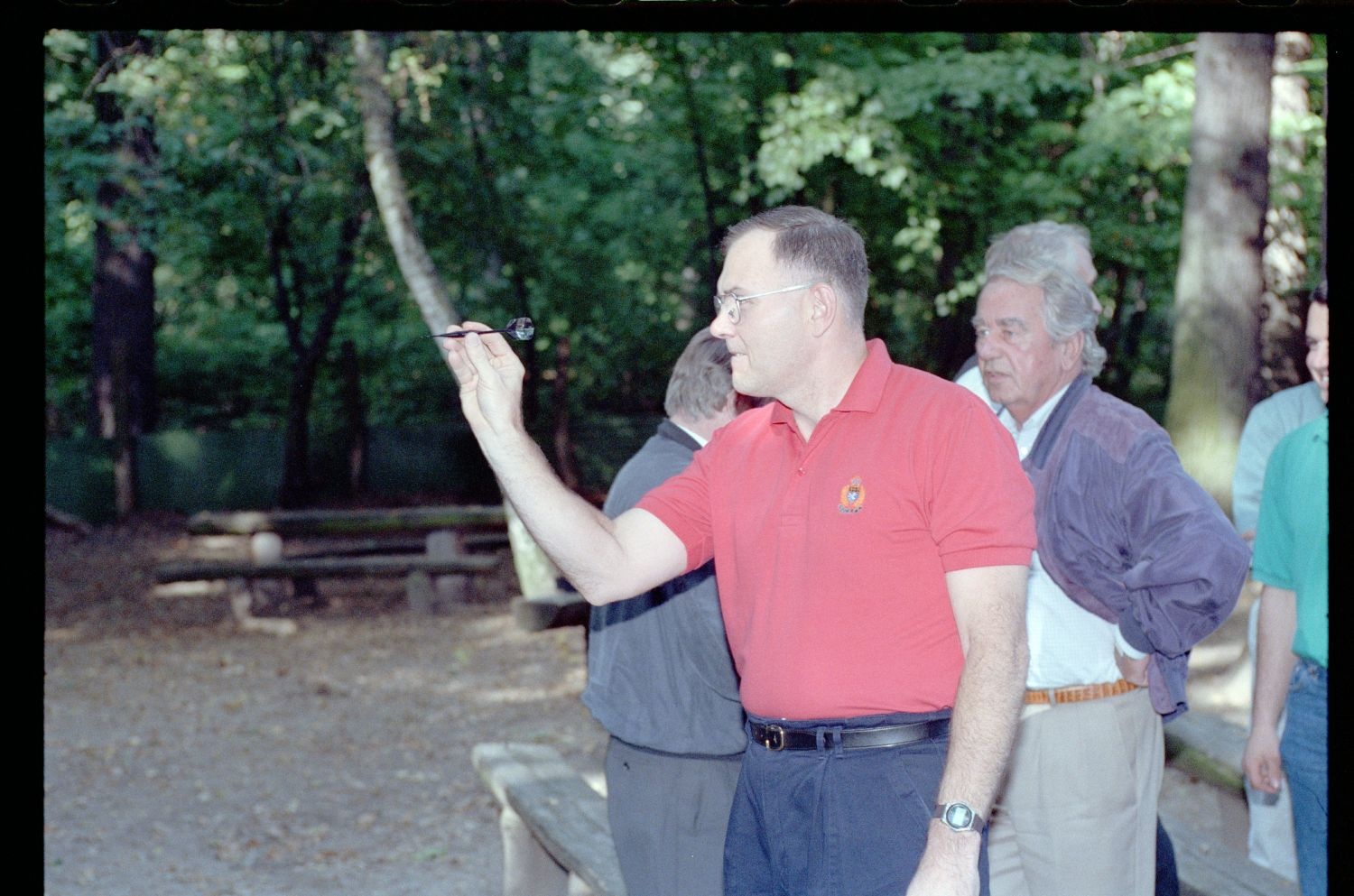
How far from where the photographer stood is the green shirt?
3.13 m

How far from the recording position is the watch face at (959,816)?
235 cm

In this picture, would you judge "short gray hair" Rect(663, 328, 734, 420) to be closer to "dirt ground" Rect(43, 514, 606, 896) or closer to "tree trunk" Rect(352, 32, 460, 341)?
"dirt ground" Rect(43, 514, 606, 896)

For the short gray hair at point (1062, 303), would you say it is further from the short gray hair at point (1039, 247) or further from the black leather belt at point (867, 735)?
the black leather belt at point (867, 735)

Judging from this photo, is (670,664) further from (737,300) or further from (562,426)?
(562,426)

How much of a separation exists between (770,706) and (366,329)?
67.3 ft

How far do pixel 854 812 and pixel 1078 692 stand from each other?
3.60ft

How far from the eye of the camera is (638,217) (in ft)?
61.4

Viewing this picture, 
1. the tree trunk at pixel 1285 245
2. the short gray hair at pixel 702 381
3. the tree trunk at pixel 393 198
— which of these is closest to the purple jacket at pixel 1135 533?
the short gray hair at pixel 702 381

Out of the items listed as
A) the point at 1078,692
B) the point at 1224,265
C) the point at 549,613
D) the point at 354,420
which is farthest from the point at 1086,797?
the point at 354,420

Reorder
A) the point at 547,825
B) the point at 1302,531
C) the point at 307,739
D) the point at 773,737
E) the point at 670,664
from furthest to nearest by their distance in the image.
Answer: the point at 307,739 < the point at 547,825 < the point at 670,664 < the point at 1302,531 < the point at 773,737

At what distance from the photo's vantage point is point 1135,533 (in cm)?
326

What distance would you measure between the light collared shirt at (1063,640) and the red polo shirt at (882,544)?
95cm

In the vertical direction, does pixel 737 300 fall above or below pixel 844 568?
above

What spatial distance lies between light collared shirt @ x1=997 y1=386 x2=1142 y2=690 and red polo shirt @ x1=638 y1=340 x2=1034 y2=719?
95cm
